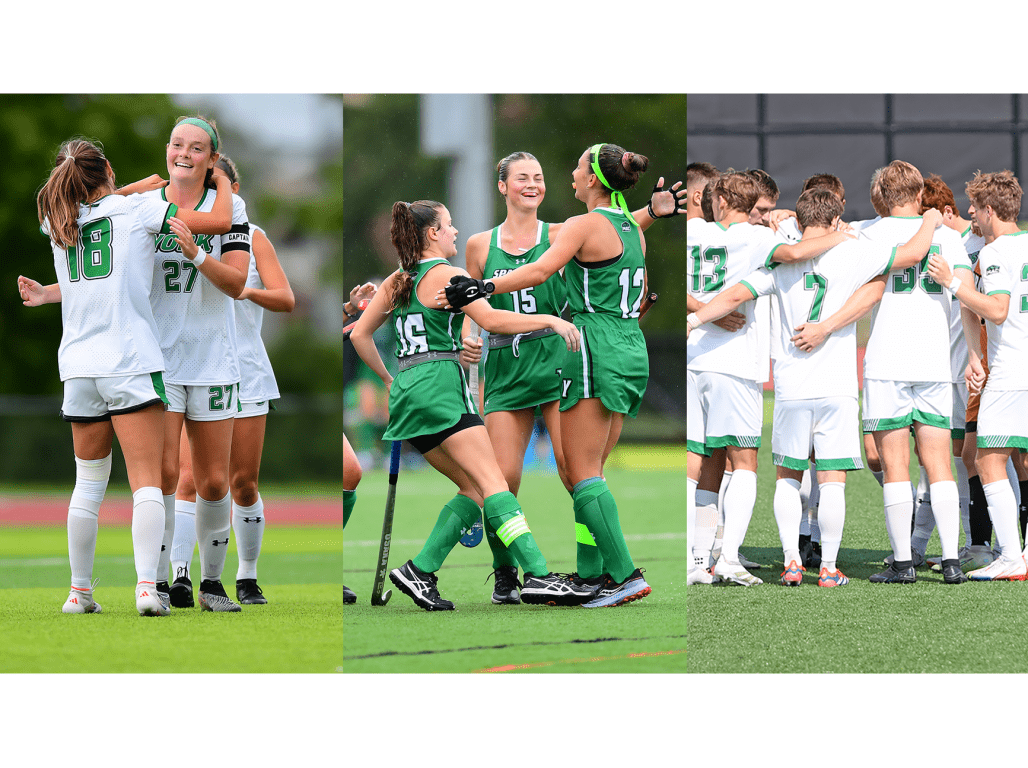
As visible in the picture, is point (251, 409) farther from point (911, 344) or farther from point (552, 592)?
point (911, 344)

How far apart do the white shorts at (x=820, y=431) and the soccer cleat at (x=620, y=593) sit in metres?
1.12

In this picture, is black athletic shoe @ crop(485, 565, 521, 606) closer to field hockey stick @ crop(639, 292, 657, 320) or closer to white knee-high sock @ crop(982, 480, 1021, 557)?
field hockey stick @ crop(639, 292, 657, 320)

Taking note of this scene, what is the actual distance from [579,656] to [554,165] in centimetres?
211

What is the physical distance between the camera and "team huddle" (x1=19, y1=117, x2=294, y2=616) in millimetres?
4672

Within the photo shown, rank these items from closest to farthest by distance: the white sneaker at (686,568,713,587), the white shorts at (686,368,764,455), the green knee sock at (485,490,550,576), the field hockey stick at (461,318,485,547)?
the green knee sock at (485,490,550,576) < the field hockey stick at (461,318,485,547) < the white sneaker at (686,568,713,587) < the white shorts at (686,368,764,455)

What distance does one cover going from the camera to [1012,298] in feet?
19.0

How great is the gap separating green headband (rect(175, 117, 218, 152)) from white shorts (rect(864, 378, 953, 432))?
352 cm

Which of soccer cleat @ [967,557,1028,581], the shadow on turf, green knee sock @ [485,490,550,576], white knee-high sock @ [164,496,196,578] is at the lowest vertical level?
the shadow on turf

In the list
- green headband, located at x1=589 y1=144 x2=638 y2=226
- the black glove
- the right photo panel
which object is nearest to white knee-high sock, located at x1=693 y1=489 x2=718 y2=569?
the right photo panel

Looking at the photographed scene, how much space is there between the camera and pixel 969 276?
5.64 metres

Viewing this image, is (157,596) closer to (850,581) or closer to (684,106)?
(684,106)

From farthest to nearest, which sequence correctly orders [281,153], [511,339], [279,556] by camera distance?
[281,153] < [279,556] < [511,339]

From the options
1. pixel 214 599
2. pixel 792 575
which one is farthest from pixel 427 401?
pixel 792 575

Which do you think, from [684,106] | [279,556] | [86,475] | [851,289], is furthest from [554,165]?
[279,556]
